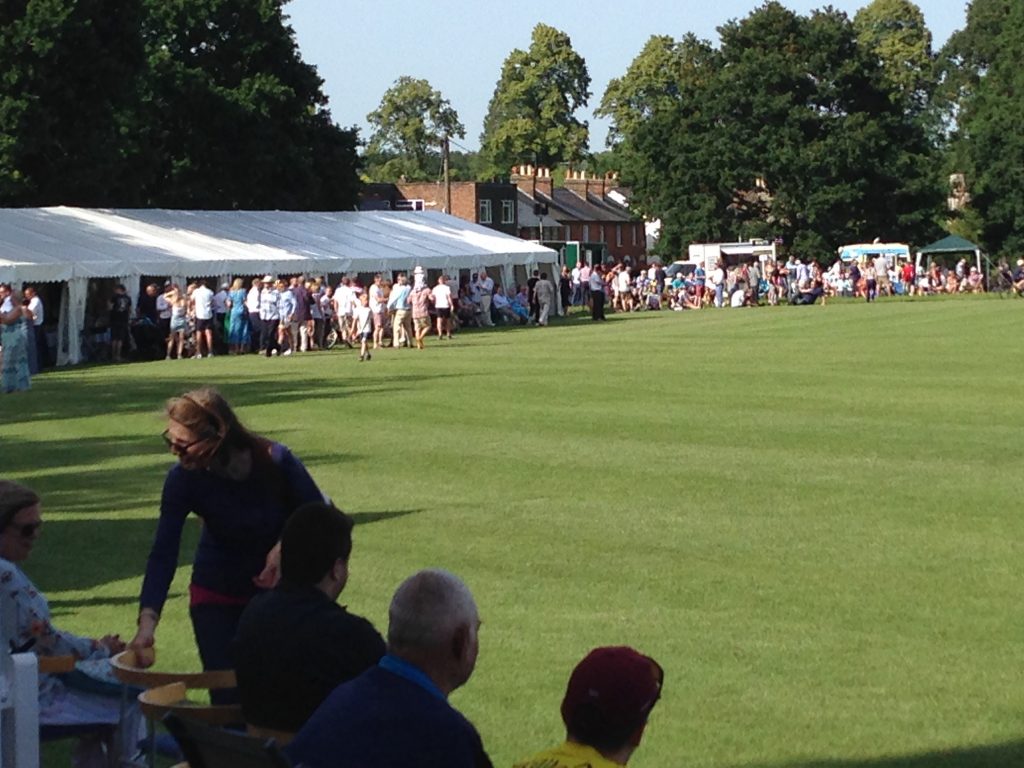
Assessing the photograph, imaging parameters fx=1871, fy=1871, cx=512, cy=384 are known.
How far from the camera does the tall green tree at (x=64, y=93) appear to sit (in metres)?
52.8

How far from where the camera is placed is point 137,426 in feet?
77.6

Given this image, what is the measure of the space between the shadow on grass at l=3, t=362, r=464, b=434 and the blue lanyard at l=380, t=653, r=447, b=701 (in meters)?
18.5

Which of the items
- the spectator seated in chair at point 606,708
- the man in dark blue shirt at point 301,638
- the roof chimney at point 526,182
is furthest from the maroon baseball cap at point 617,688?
the roof chimney at point 526,182

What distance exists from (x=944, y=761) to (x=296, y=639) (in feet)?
11.0

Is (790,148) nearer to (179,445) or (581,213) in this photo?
(581,213)

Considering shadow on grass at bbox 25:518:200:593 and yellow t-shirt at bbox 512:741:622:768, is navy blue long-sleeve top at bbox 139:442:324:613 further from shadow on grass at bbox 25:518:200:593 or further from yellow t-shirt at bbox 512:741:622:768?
shadow on grass at bbox 25:518:200:593

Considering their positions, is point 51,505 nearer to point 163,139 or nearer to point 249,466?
point 249,466

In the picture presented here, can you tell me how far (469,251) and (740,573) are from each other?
48.6m

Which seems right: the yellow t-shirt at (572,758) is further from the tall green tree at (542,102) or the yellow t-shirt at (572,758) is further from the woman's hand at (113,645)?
the tall green tree at (542,102)

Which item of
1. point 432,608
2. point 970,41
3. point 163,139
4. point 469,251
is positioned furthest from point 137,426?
point 970,41

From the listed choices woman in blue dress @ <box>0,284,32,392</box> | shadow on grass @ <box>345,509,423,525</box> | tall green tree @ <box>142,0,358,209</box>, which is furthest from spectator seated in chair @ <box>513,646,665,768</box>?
tall green tree @ <box>142,0,358,209</box>

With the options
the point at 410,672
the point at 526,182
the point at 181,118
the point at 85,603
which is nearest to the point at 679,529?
the point at 85,603

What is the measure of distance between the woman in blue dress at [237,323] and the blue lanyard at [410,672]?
131 feet

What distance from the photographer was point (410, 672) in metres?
4.40
